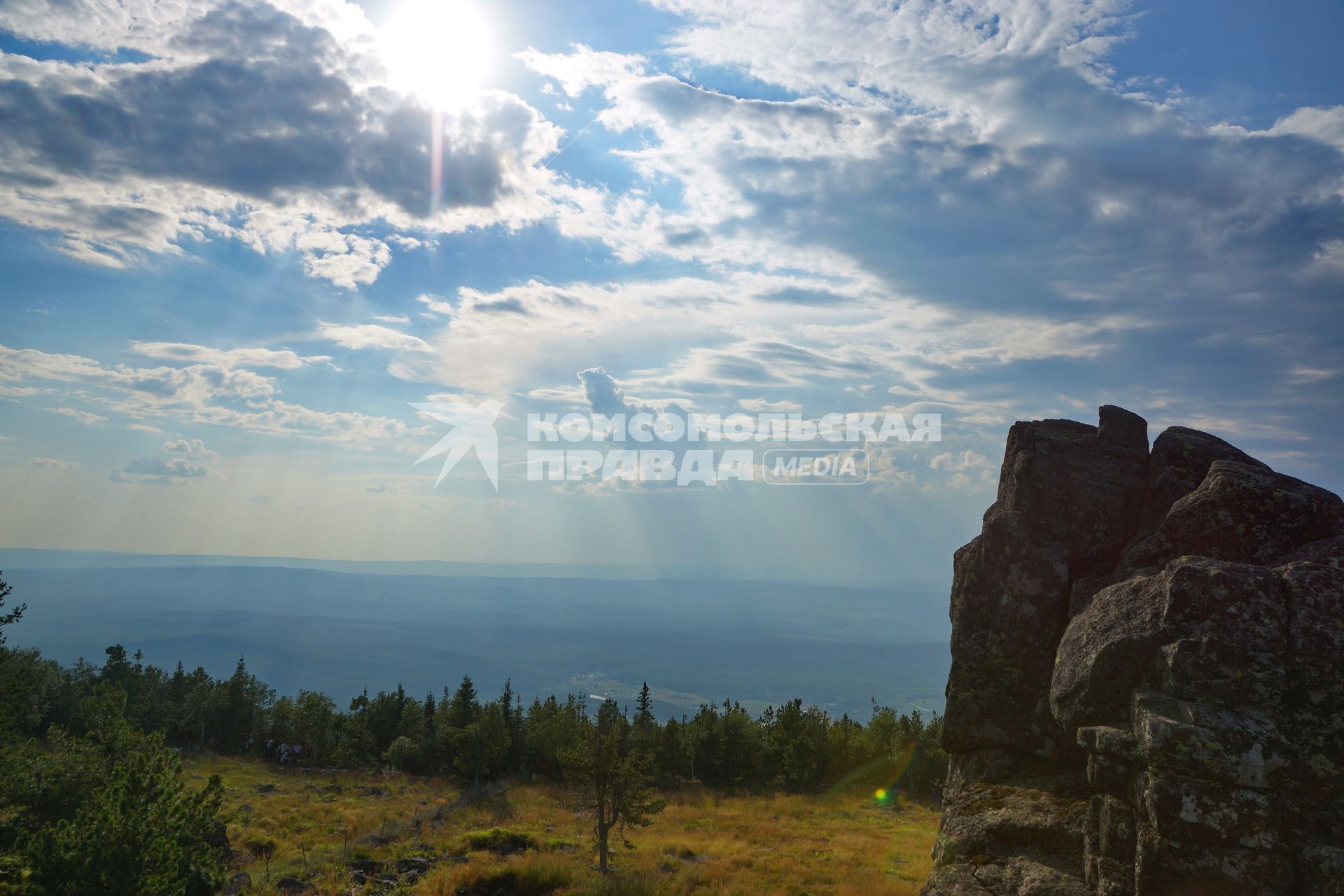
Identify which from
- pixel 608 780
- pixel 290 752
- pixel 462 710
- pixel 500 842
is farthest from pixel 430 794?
pixel 608 780

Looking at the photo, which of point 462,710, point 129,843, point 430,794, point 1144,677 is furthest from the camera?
point 462,710

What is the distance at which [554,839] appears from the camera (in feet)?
125

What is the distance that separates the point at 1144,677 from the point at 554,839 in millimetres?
35923

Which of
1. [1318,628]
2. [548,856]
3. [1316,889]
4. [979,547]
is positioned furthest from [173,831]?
[1318,628]

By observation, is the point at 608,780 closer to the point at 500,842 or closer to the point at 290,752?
the point at 500,842

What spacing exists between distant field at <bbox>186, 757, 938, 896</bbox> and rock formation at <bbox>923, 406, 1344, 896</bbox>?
1636cm

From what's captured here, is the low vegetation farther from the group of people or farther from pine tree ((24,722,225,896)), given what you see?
the group of people

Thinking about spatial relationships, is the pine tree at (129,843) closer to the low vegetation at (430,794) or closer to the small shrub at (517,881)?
the low vegetation at (430,794)

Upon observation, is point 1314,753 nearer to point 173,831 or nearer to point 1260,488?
point 1260,488

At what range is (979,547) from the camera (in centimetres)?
1608

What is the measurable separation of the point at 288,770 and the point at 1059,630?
8042 cm

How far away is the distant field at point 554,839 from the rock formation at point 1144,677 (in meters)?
16.4

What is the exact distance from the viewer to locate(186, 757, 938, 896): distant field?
96.1ft

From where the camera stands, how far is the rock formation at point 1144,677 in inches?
365
